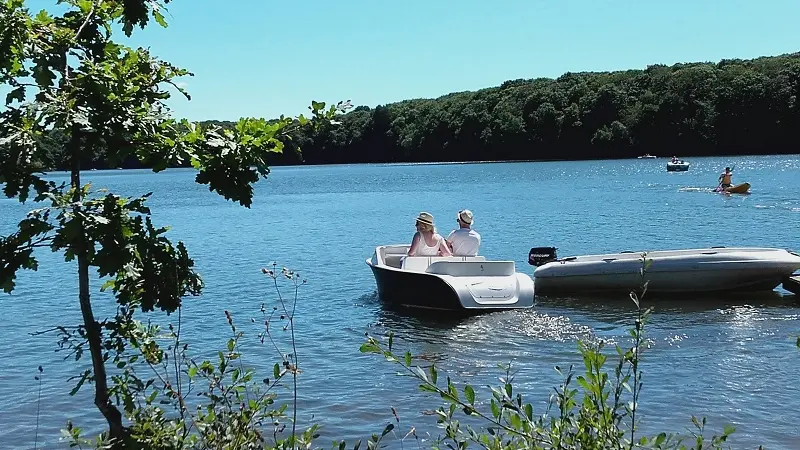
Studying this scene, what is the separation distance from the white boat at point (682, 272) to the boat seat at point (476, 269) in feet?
7.31

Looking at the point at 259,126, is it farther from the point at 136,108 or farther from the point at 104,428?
the point at 104,428

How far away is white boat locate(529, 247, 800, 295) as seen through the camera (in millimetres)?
14492

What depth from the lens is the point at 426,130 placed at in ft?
448

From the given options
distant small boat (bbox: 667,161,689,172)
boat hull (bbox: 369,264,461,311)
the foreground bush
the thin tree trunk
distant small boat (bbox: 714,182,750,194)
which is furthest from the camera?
distant small boat (bbox: 667,161,689,172)

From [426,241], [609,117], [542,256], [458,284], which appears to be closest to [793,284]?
[542,256]

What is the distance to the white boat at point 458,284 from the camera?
13.0 metres

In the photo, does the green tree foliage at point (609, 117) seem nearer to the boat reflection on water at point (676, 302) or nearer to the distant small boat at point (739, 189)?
the distant small boat at point (739, 189)

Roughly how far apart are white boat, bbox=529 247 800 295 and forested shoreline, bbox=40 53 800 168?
82.5 m

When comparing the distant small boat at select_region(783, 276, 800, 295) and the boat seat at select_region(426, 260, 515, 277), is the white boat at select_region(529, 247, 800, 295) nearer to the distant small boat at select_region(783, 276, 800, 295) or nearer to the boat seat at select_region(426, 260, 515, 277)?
the distant small boat at select_region(783, 276, 800, 295)

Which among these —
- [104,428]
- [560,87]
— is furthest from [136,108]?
[560,87]

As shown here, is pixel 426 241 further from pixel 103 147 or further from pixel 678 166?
pixel 678 166

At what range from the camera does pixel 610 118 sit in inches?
4493

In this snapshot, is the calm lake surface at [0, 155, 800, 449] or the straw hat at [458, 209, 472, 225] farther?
the straw hat at [458, 209, 472, 225]

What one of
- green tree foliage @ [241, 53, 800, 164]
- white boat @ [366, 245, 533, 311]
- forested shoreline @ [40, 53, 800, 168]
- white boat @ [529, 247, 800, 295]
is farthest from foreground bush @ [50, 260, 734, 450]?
forested shoreline @ [40, 53, 800, 168]
